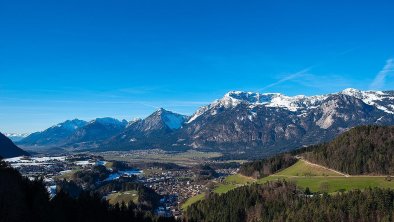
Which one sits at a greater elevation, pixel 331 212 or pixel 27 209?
pixel 27 209

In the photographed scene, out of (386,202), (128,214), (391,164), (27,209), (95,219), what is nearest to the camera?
(27,209)

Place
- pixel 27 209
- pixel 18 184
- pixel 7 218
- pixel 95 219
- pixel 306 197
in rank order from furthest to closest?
pixel 306 197 → pixel 95 219 → pixel 18 184 → pixel 27 209 → pixel 7 218

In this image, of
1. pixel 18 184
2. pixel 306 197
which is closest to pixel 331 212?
pixel 306 197

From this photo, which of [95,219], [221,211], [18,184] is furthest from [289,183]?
[18,184]

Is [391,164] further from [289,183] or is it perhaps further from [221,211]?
[221,211]

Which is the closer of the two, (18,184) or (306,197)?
(18,184)

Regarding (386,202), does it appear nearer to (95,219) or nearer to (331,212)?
(331,212)
